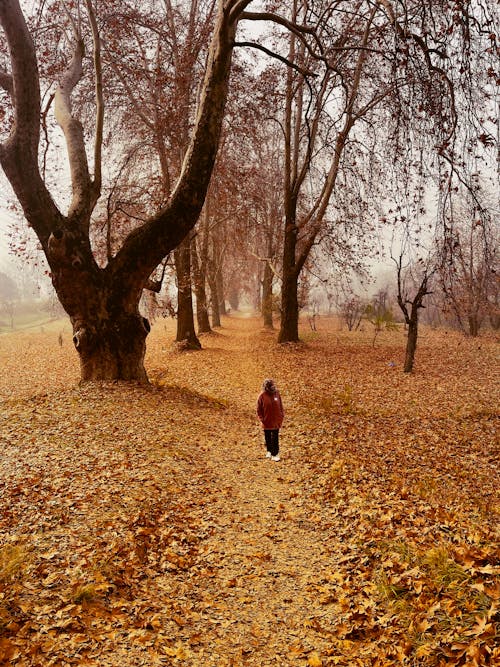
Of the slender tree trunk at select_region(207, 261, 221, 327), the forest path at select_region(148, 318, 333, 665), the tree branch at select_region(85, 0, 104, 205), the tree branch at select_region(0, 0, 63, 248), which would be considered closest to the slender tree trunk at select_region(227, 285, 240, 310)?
the slender tree trunk at select_region(207, 261, 221, 327)

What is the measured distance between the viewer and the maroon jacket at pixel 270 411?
7.75m

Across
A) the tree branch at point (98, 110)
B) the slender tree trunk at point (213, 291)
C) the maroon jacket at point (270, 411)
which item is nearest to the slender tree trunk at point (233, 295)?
the slender tree trunk at point (213, 291)

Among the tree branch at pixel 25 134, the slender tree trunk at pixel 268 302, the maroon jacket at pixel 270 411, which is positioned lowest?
the maroon jacket at pixel 270 411

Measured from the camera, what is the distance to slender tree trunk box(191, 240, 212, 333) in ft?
63.1

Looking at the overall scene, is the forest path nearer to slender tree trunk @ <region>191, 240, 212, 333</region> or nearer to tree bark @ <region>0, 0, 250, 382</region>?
tree bark @ <region>0, 0, 250, 382</region>

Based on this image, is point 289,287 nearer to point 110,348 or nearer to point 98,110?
point 110,348

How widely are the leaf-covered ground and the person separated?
29 cm

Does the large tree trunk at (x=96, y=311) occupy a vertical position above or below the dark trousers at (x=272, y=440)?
above

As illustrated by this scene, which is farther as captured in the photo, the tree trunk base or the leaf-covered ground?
the tree trunk base

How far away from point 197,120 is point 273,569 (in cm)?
795

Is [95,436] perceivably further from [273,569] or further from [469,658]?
[469,658]

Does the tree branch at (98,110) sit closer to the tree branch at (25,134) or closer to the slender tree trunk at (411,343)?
the tree branch at (25,134)

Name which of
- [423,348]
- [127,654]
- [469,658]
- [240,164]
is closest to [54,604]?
[127,654]

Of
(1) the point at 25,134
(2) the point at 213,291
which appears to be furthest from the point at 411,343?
(2) the point at 213,291
